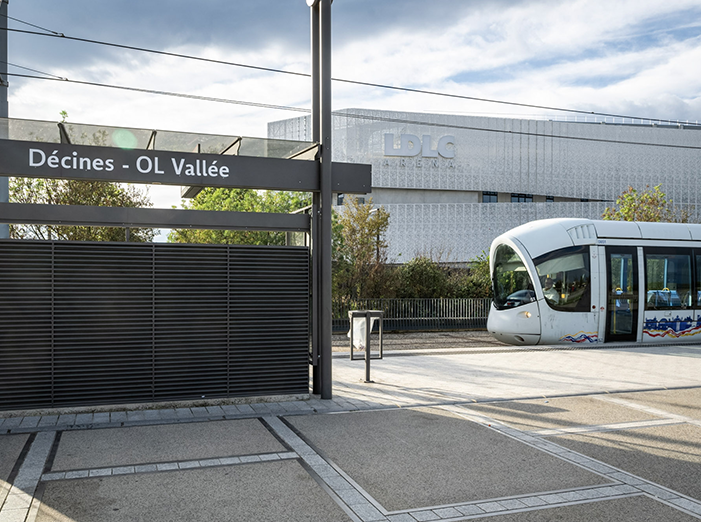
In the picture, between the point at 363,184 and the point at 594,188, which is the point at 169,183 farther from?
the point at 594,188

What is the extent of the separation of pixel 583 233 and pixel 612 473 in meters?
12.0

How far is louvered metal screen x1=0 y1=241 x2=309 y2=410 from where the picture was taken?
27.0 ft

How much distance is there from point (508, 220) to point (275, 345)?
38.8m

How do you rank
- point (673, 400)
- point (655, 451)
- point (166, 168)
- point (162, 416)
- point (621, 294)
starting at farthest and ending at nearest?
point (621, 294), point (673, 400), point (166, 168), point (162, 416), point (655, 451)

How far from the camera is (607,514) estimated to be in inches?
200

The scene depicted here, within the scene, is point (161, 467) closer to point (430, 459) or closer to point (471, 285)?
point (430, 459)

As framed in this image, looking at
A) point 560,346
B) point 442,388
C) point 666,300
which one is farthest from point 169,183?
point 666,300

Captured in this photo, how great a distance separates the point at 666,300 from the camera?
696 inches

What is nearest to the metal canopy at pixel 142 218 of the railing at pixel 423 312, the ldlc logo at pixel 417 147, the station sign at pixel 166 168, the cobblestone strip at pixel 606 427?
the station sign at pixel 166 168

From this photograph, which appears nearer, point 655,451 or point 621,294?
point 655,451

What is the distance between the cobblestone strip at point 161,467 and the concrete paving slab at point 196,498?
140 millimetres

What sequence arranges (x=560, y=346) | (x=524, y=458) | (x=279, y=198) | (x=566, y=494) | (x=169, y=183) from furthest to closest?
(x=279, y=198) < (x=560, y=346) < (x=169, y=183) < (x=524, y=458) < (x=566, y=494)

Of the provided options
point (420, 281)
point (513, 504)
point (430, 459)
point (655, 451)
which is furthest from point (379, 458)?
point (420, 281)

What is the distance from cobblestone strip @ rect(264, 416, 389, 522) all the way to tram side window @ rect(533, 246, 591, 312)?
36.5 feet
